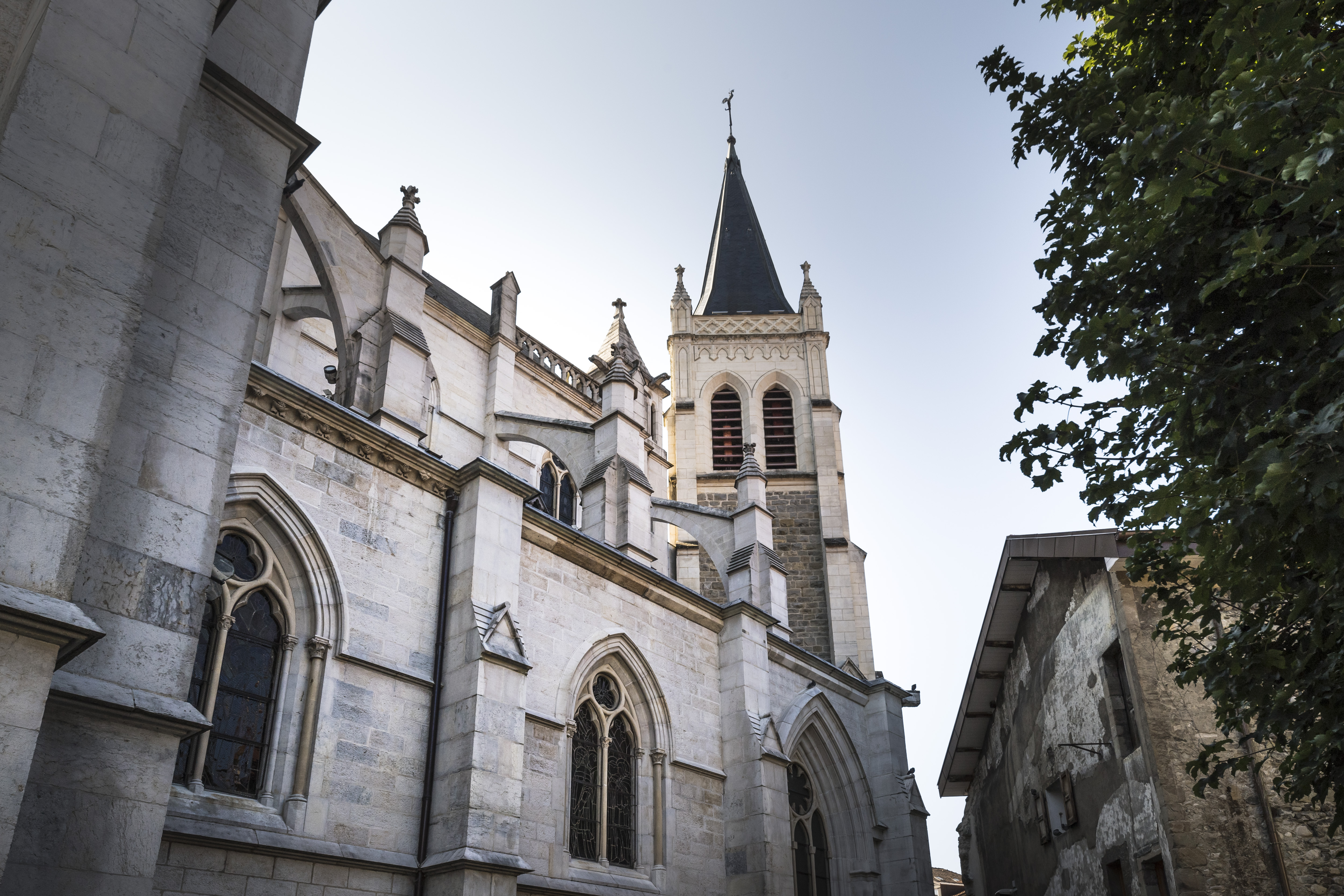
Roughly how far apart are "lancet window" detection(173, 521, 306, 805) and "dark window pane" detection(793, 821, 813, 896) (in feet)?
28.3

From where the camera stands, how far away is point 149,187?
5.75 metres

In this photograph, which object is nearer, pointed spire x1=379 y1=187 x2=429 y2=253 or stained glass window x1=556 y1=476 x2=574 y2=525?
pointed spire x1=379 y1=187 x2=429 y2=253

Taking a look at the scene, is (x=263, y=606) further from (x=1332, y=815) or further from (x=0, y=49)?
(x=1332, y=815)

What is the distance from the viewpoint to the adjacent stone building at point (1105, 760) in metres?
9.78

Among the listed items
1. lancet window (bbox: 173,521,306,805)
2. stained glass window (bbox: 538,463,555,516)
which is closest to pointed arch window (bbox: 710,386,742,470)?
stained glass window (bbox: 538,463,555,516)

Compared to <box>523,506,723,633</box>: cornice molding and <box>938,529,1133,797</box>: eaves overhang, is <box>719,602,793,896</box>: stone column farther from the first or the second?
<box>938,529,1133,797</box>: eaves overhang

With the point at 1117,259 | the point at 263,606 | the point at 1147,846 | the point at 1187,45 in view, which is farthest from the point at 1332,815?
the point at 263,606

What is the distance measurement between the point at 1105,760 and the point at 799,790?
5.21m

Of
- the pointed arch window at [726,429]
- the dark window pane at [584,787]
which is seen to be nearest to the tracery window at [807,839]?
the dark window pane at [584,787]

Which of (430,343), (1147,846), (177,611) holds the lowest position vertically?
(1147,846)

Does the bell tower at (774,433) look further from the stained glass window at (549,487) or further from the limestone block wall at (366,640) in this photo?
the limestone block wall at (366,640)

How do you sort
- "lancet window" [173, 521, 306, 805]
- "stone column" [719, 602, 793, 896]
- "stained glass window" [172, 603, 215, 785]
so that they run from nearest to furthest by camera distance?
"stained glass window" [172, 603, 215, 785] → "lancet window" [173, 521, 306, 805] → "stone column" [719, 602, 793, 896]

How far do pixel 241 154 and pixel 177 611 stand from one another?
3185 mm

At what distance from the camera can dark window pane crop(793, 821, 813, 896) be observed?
49.0 ft
